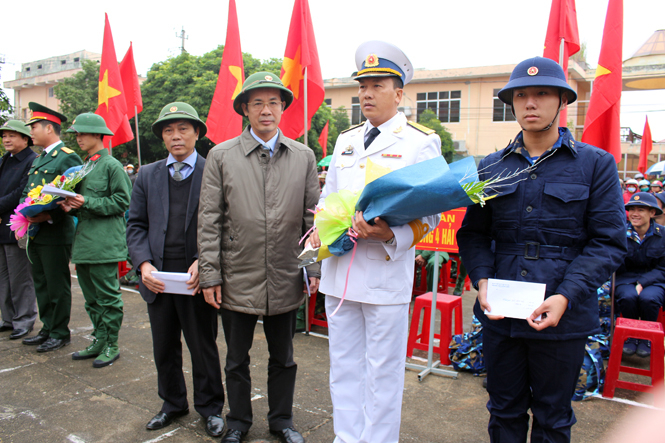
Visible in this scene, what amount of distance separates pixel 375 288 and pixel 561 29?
4043 millimetres

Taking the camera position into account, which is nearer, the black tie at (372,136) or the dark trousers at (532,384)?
the dark trousers at (532,384)

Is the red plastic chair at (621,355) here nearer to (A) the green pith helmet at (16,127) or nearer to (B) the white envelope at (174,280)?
(B) the white envelope at (174,280)

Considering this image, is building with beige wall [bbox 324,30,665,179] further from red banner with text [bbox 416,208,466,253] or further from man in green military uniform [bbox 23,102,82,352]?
man in green military uniform [bbox 23,102,82,352]

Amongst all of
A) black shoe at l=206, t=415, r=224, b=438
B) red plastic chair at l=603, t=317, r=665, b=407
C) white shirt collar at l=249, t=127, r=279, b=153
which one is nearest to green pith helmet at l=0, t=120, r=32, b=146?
white shirt collar at l=249, t=127, r=279, b=153

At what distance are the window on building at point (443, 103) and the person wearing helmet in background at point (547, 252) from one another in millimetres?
30274

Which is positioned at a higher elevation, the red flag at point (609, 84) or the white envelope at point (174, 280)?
the red flag at point (609, 84)

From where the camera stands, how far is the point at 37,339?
183 inches

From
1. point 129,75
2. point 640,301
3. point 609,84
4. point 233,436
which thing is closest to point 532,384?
point 233,436

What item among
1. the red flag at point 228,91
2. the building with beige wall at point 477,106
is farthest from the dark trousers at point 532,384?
the building with beige wall at point 477,106

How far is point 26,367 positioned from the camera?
406cm

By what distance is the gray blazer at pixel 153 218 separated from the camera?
9.98ft

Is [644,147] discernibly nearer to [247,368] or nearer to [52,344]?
[247,368]

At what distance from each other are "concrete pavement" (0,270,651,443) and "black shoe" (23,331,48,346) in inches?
2.9

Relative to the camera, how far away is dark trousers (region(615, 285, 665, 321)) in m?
4.59
